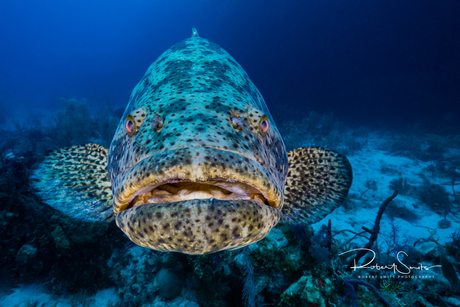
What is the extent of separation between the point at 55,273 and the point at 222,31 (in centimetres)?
8366

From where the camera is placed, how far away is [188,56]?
3064 millimetres

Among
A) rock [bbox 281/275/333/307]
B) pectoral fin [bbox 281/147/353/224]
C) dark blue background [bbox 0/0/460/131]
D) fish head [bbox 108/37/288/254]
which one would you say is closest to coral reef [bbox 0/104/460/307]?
rock [bbox 281/275/333/307]

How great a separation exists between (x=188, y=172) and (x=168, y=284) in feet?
11.0

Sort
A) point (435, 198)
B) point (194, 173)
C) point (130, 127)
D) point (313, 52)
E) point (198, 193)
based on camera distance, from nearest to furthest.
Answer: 1. point (194, 173)
2. point (198, 193)
3. point (130, 127)
4. point (435, 198)
5. point (313, 52)

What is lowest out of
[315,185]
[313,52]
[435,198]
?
[435,198]

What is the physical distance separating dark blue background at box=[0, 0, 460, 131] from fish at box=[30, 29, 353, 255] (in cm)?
1825

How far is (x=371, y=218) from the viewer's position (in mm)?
6199

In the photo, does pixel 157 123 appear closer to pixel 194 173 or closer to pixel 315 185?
pixel 194 173

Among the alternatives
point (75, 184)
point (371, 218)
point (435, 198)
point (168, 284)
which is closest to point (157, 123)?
point (75, 184)

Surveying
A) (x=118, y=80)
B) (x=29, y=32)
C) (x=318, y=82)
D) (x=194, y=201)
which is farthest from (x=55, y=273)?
(x=29, y=32)

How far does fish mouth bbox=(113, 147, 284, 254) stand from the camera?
43.4 inches

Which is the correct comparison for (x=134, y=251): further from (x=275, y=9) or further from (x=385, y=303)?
(x=275, y=9)

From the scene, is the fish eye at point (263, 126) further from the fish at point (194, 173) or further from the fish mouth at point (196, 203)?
the fish mouth at point (196, 203)

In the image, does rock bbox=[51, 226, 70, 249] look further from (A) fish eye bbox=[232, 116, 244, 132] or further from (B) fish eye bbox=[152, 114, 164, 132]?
(A) fish eye bbox=[232, 116, 244, 132]
